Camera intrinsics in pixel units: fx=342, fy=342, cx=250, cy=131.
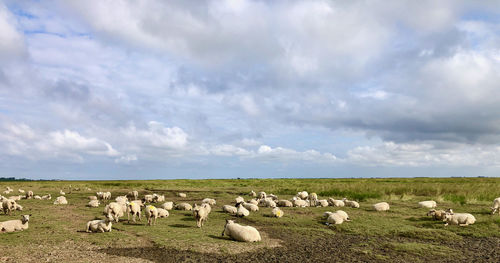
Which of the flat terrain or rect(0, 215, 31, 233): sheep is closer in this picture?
the flat terrain

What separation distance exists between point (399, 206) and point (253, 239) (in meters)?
16.9

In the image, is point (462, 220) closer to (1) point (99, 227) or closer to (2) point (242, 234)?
(2) point (242, 234)

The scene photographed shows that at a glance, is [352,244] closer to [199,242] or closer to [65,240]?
[199,242]

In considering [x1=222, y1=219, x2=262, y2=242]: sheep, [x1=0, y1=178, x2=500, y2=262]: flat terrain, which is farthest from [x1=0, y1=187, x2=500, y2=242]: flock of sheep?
[x1=0, y1=178, x2=500, y2=262]: flat terrain

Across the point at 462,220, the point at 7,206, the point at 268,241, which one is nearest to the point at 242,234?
the point at 268,241

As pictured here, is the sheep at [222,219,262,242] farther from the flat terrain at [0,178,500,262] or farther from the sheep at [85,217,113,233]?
the sheep at [85,217,113,233]

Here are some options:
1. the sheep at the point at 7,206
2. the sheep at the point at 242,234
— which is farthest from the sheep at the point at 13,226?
the sheep at the point at 242,234

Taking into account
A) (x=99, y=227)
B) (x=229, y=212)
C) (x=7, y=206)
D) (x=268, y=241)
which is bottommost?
(x=268, y=241)

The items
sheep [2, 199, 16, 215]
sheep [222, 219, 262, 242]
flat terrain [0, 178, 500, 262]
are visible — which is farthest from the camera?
sheep [2, 199, 16, 215]

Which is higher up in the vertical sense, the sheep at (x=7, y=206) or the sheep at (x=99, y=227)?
the sheep at (x=7, y=206)

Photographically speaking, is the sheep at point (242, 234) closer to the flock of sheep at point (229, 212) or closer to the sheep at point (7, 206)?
the flock of sheep at point (229, 212)

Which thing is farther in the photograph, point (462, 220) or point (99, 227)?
point (462, 220)

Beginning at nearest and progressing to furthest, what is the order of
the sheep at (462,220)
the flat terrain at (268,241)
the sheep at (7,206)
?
the flat terrain at (268,241), the sheep at (462,220), the sheep at (7,206)

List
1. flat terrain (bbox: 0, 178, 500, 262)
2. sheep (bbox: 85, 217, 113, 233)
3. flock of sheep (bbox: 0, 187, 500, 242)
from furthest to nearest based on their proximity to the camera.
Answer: sheep (bbox: 85, 217, 113, 233), flock of sheep (bbox: 0, 187, 500, 242), flat terrain (bbox: 0, 178, 500, 262)
